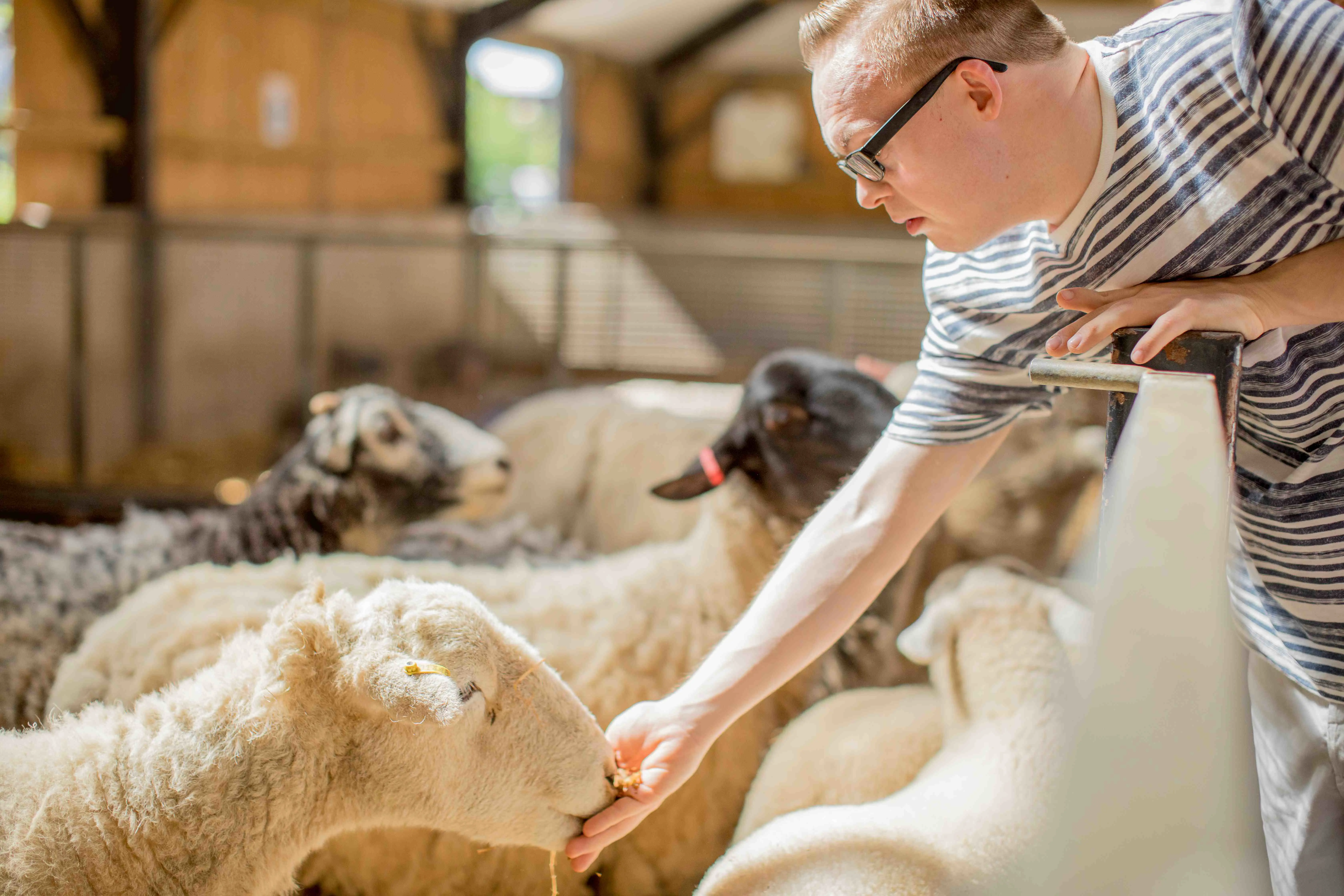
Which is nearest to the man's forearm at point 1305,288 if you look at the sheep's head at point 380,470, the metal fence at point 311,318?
the sheep's head at point 380,470

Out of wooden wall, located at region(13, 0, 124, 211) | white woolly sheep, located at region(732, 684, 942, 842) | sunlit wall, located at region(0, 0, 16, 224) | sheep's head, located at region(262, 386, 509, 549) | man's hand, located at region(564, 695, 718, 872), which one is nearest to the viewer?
man's hand, located at region(564, 695, 718, 872)

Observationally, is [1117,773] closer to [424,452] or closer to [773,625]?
[773,625]

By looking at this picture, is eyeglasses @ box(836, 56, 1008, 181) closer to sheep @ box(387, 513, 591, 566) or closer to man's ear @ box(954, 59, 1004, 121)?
man's ear @ box(954, 59, 1004, 121)

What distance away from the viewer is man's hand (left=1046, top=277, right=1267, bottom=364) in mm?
1071

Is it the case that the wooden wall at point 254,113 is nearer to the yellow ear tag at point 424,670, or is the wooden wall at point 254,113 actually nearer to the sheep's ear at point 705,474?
the sheep's ear at point 705,474

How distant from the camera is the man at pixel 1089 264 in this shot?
3.65 feet

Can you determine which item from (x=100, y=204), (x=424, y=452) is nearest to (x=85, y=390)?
(x=100, y=204)

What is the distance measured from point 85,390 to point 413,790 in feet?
17.2

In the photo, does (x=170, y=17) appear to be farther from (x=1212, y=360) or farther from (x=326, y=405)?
(x=1212, y=360)

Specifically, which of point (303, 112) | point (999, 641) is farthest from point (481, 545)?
point (303, 112)

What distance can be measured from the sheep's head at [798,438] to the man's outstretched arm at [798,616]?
1065 millimetres

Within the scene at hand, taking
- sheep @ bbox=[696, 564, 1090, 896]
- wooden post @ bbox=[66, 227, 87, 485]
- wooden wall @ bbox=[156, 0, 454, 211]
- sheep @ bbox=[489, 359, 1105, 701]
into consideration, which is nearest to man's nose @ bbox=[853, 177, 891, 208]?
sheep @ bbox=[696, 564, 1090, 896]

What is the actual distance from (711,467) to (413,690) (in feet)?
4.67

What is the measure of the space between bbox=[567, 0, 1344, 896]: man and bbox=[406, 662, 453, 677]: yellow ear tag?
32 centimetres
